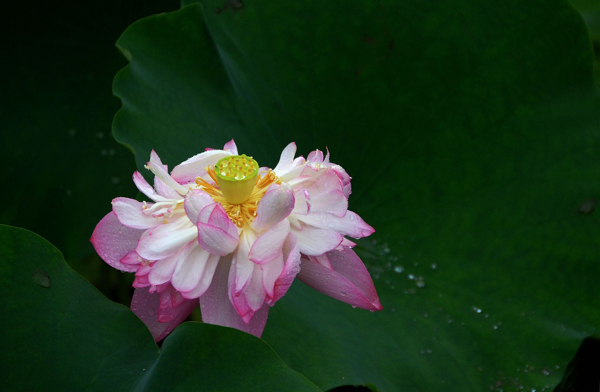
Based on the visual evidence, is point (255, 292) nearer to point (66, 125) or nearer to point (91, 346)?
point (91, 346)

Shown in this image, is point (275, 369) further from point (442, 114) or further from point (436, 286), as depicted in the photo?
point (442, 114)

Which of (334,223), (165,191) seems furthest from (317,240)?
(165,191)

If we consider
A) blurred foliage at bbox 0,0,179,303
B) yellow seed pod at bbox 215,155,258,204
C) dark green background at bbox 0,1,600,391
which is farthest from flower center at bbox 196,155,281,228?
blurred foliage at bbox 0,0,179,303

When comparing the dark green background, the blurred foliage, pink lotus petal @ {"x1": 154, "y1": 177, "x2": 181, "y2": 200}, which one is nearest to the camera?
pink lotus petal @ {"x1": 154, "y1": 177, "x2": 181, "y2": 200}

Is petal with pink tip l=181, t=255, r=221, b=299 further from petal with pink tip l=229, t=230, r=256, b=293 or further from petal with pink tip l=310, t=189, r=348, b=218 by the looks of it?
petal with pink tip l=310, t=189, r=348, b=218

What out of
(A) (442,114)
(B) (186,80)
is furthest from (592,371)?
(B) (186,80)
